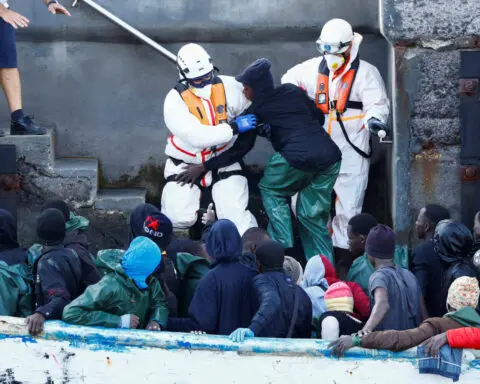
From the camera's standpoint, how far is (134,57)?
10.3m

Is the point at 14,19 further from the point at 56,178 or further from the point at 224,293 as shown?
the point at 224,293

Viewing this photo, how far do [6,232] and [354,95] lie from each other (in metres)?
2.95

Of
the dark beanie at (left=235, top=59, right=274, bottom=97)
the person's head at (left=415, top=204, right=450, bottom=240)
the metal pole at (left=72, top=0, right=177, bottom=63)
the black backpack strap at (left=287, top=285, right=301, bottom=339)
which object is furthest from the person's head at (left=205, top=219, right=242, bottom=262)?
the metal pole at (left=72, top=0, right=177, bottom=63)

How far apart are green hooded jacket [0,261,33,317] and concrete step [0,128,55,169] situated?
74.8 inches

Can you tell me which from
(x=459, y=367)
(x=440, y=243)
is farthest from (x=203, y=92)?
(x=459, y=367)

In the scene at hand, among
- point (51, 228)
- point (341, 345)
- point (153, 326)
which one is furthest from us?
point (51, 228)

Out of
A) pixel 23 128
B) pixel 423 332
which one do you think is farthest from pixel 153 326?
pixel 23 128

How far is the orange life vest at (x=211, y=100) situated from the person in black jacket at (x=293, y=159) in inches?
8.0

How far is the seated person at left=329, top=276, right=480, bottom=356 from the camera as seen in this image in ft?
23.1

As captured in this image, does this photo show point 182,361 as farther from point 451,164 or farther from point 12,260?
point 451,164

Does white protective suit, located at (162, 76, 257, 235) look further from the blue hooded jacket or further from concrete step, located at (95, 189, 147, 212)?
the blue hooded jacket

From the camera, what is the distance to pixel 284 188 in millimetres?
9430

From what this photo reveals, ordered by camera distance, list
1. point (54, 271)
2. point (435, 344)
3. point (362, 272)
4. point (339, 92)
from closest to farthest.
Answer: point (435, 344) → point (54, 271) → point (362, 272) → point (339, 92)

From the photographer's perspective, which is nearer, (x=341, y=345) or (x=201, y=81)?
(x=341, y=345)
